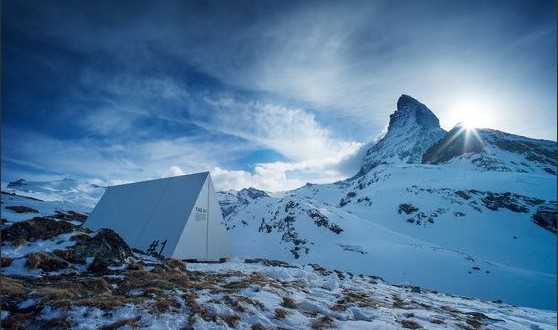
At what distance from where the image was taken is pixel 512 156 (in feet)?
348

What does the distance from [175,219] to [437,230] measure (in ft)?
182

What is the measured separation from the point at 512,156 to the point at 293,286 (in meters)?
120

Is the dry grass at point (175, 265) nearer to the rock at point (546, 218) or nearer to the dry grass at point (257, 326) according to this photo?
the dry grass at point (257, 326)

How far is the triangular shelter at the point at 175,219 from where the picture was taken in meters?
23.1

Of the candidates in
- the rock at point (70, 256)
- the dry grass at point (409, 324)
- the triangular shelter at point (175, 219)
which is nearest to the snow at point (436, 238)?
the triangular shelter at point (175, 219)

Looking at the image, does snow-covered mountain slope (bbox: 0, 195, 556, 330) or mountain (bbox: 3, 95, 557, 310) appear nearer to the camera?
snow-covered mountain slope (bbox: 0, 195, 556, 330)

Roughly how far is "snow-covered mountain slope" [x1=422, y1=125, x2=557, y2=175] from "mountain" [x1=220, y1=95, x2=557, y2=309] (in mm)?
777

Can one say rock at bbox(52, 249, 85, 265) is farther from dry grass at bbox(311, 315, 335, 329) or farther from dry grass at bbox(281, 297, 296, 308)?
dry grass at bbox(311, 315, 335, 329)

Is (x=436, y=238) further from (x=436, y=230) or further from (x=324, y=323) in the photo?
(x=324, y=323)

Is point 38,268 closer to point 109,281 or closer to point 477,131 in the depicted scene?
point 109,281

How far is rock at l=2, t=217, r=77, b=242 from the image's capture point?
15.4m

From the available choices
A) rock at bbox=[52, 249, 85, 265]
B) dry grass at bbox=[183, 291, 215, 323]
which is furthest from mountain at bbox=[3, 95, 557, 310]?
dry grass at bbox=[183, 291, 215, 323]

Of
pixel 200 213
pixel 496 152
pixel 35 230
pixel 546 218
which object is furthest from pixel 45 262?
pixel 496 152

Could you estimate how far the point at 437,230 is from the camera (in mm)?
61594
